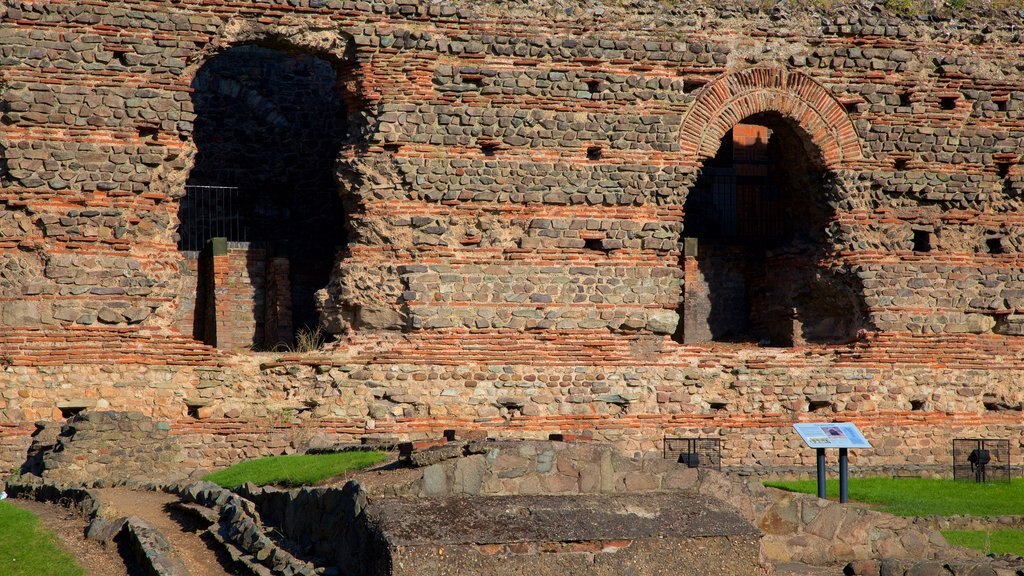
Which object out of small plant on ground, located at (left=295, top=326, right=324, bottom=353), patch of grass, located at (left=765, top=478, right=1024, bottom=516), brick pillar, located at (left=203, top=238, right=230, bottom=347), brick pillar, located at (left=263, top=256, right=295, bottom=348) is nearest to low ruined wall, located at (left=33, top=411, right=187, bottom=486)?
small plant on ground, located at (left=295, top=326, right=324, bottom=353)

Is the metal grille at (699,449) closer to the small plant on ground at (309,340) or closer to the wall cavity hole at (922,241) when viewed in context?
the wall cavity hole at (922,241)

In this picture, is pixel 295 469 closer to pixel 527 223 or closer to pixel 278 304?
pixel 527 223

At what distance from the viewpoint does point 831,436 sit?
1348cm

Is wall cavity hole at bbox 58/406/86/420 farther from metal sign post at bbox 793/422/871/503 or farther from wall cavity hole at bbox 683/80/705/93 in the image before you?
wall cavity hole at bbox 683/80/705/93

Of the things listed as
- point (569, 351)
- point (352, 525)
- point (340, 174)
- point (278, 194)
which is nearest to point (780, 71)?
point (569, 351)

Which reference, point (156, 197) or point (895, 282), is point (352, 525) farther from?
point (895, 282)

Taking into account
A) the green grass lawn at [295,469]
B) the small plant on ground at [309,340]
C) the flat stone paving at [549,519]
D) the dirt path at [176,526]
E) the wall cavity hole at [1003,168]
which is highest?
the wall cavity hole at [1003,168]

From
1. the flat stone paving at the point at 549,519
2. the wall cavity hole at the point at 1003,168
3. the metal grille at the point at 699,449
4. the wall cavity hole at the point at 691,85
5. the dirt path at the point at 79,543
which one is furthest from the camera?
the wall cavity hole at the point at 1003,168

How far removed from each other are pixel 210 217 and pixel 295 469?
6.77 m

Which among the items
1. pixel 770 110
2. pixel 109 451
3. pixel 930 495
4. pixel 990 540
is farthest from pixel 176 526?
pixel 770 110

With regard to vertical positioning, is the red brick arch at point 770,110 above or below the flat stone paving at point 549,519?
above

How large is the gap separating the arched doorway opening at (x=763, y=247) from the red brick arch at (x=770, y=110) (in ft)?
0.55

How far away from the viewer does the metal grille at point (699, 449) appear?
1752 centimetres

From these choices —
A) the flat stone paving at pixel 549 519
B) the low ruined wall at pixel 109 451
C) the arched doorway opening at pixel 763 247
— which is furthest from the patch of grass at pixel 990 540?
the low ruined wall at pixel 109 451
